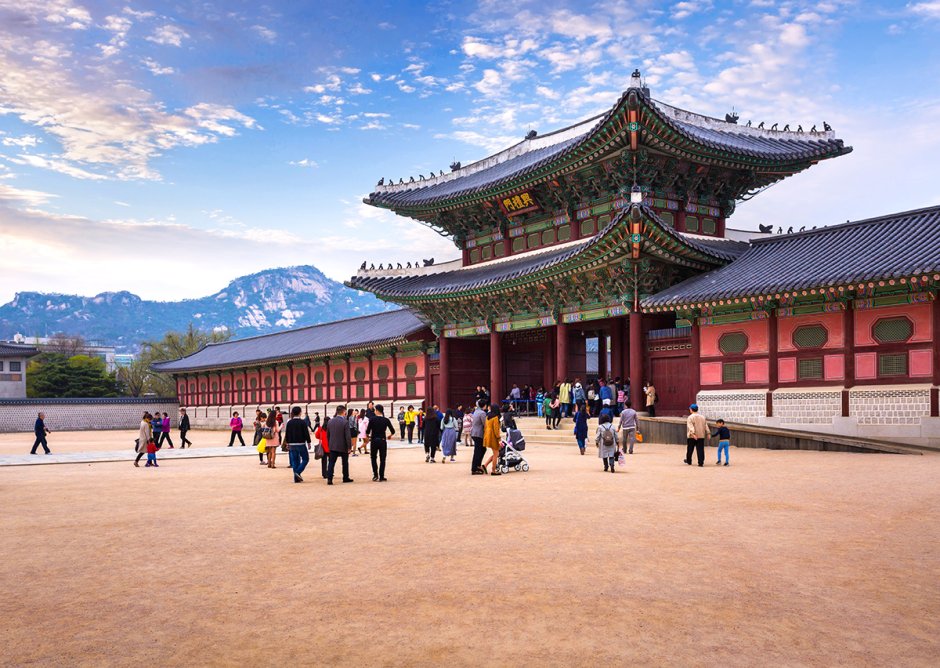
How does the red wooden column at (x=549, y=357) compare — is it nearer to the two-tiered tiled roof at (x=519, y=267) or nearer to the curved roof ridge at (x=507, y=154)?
the two-tiered tiled roof at (x=519, y=267)

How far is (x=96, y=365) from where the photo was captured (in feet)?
284

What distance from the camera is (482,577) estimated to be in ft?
26.7

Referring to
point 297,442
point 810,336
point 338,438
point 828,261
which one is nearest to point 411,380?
point 810,336

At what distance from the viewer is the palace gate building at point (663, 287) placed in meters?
24.8

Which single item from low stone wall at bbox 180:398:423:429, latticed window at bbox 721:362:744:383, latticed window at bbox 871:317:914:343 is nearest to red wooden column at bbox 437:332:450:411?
low stone wall at bbox 180:398:423:429

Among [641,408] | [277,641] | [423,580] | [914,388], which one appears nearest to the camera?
[277,641]

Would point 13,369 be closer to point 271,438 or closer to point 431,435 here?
point 271,438

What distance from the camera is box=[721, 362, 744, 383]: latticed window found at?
1125 inches

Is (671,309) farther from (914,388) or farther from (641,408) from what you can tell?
(914,388)

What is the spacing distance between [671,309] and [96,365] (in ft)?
246

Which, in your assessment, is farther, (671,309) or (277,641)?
(671,309)

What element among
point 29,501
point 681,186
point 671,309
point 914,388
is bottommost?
point 29,501

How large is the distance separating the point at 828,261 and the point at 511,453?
544 inches

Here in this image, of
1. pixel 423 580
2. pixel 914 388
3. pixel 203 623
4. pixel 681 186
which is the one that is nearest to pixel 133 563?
pixel 203 623
